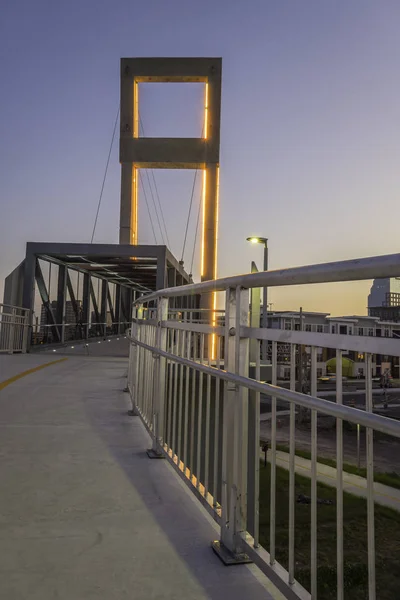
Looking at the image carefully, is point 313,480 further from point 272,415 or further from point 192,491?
point 192,491

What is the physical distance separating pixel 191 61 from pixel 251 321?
29815 mm

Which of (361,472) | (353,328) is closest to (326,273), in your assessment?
(353,328)

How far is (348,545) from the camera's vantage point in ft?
52.7

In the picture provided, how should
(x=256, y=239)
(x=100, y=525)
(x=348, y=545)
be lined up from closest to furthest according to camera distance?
(x=100, y=525) → (x=348, y=545) → (x=256, y=239)

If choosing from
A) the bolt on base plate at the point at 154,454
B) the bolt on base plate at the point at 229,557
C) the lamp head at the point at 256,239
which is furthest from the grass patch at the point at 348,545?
the bolt on base plate at the point at 229,557

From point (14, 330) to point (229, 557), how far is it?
48.2ft

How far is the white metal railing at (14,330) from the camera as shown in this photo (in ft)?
47.8

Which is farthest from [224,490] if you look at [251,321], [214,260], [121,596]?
[214,260]

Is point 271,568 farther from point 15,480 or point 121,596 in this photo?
point 15,480

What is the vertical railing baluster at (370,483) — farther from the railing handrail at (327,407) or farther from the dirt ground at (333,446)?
the dirt ground at (333,446)

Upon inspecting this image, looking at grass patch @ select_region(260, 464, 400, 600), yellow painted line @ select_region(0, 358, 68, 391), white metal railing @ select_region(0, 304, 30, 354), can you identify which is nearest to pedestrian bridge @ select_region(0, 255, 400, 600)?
yellow painted line @ select_region(0, 358, 68, 391)

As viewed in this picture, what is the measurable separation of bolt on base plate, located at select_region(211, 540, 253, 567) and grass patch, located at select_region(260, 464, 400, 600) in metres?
12.8

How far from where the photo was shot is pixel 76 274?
23219 millimetres

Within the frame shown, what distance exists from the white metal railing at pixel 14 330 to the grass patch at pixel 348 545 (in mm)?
10177
